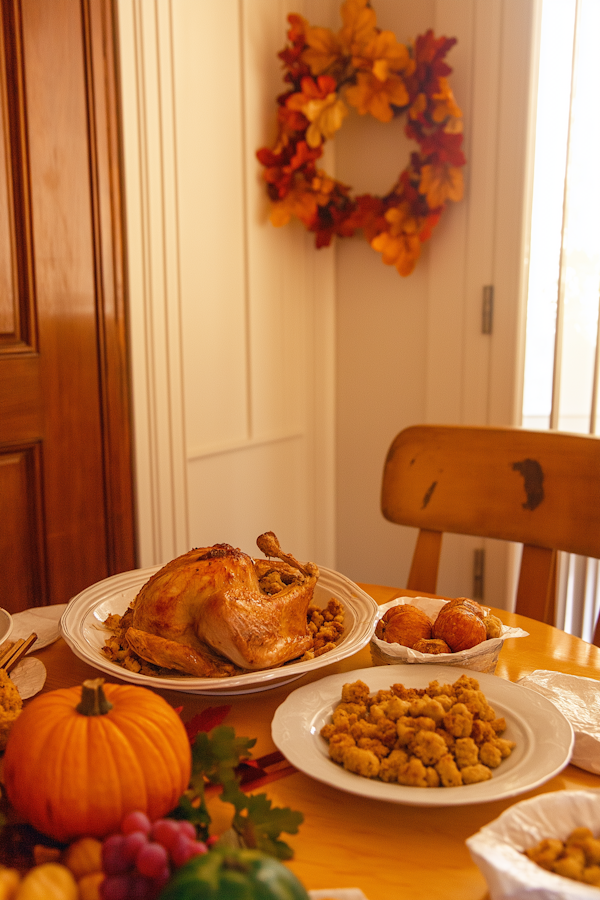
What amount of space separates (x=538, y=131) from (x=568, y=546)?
130cm

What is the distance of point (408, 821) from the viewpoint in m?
0.58

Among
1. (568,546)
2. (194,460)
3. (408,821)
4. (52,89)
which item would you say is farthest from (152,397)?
(408,821)

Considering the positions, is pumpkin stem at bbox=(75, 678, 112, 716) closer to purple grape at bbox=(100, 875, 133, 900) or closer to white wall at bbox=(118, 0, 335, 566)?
purple grape at bbox=(100, 875, 133, 900)

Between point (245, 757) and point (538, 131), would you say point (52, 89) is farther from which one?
point (245, 757)

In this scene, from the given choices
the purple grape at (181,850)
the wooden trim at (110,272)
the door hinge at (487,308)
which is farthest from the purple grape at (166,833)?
the door hinge at (487,308)

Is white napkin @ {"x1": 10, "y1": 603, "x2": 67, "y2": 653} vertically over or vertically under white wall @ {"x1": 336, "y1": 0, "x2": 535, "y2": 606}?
under

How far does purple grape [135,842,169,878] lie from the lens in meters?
0.40

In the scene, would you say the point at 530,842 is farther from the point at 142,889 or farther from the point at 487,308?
the point at 487,308

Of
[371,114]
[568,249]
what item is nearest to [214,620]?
[568,249]

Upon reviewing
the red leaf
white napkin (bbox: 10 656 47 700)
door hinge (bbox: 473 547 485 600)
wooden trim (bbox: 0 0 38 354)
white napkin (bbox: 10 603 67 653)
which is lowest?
door hinge (bbox: 473 547 485 600)

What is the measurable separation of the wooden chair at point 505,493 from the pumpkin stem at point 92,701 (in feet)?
2.92

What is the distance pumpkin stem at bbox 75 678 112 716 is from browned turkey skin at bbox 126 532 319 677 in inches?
7.7

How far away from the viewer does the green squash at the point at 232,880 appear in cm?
36

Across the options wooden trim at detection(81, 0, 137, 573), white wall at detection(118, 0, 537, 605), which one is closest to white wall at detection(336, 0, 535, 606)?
white wall at detection(118, 0, 537, 605)
